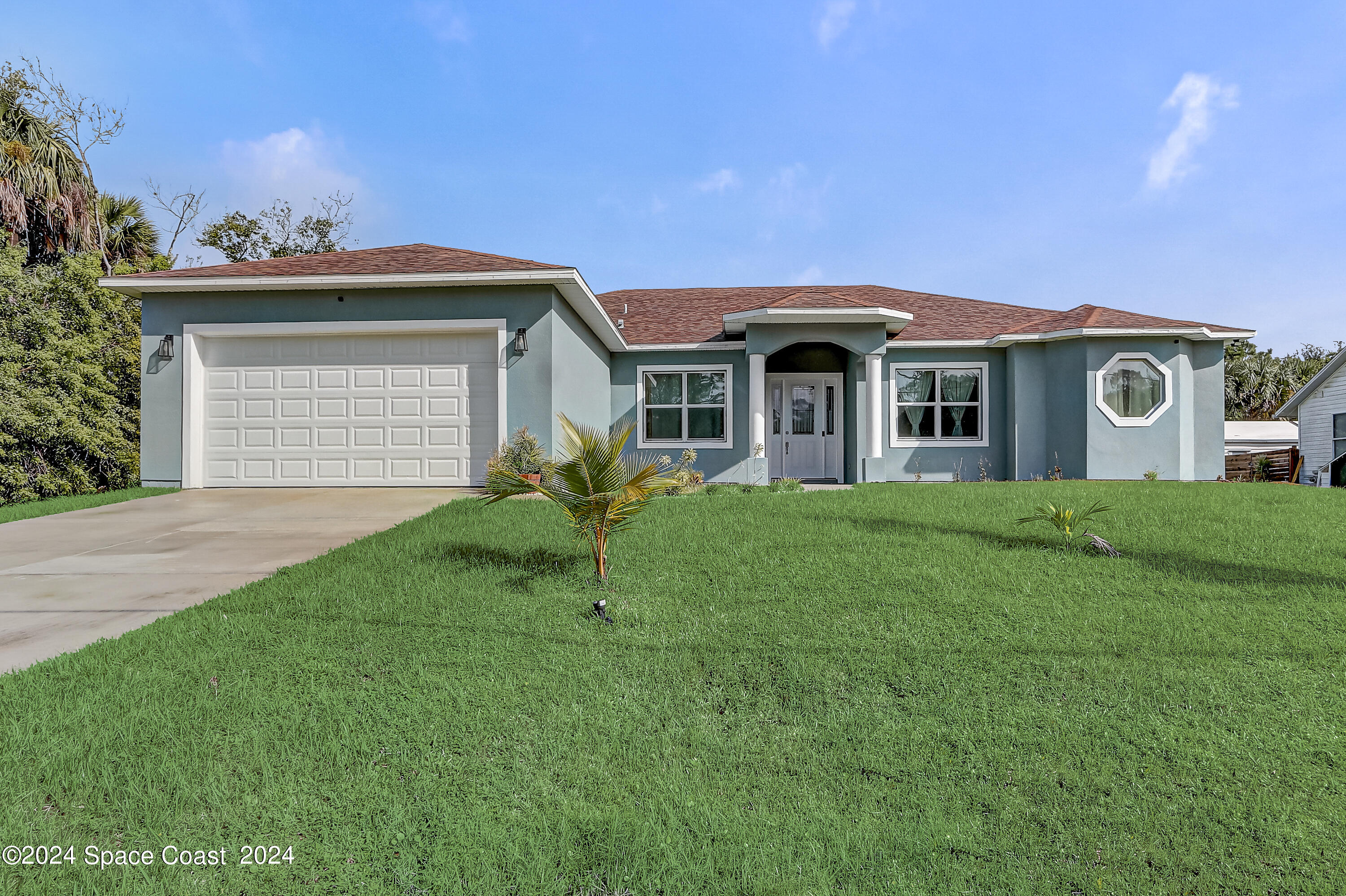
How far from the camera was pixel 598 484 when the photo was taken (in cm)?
456

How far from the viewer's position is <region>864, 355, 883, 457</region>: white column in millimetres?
12016

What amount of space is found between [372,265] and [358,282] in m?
0.66

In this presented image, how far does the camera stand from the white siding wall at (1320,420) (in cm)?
1628

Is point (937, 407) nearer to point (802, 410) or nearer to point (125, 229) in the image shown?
point (802, 410)

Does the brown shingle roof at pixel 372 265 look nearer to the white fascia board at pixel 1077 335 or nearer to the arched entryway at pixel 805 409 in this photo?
the arched entryway at pixel 805 409

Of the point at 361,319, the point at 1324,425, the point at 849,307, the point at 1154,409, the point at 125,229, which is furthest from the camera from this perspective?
the point at 125,229

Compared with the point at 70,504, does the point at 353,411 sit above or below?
above

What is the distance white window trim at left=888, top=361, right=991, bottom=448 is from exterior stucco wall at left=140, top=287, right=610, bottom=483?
7.29 meters

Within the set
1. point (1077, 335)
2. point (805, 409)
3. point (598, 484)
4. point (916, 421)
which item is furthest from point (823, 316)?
point (598, 484)

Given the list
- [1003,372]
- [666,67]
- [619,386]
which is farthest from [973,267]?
[619,386]

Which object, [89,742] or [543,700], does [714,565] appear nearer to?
[543,700]

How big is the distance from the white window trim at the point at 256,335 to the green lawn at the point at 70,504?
60cm

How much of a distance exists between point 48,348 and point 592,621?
12.4 meters

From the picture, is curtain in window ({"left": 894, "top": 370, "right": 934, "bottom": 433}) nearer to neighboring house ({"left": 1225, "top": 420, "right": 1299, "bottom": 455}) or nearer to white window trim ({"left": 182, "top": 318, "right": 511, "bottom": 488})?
white window trim ({"left": 182, "top": 318, "right": 511, "bottom": 488})
